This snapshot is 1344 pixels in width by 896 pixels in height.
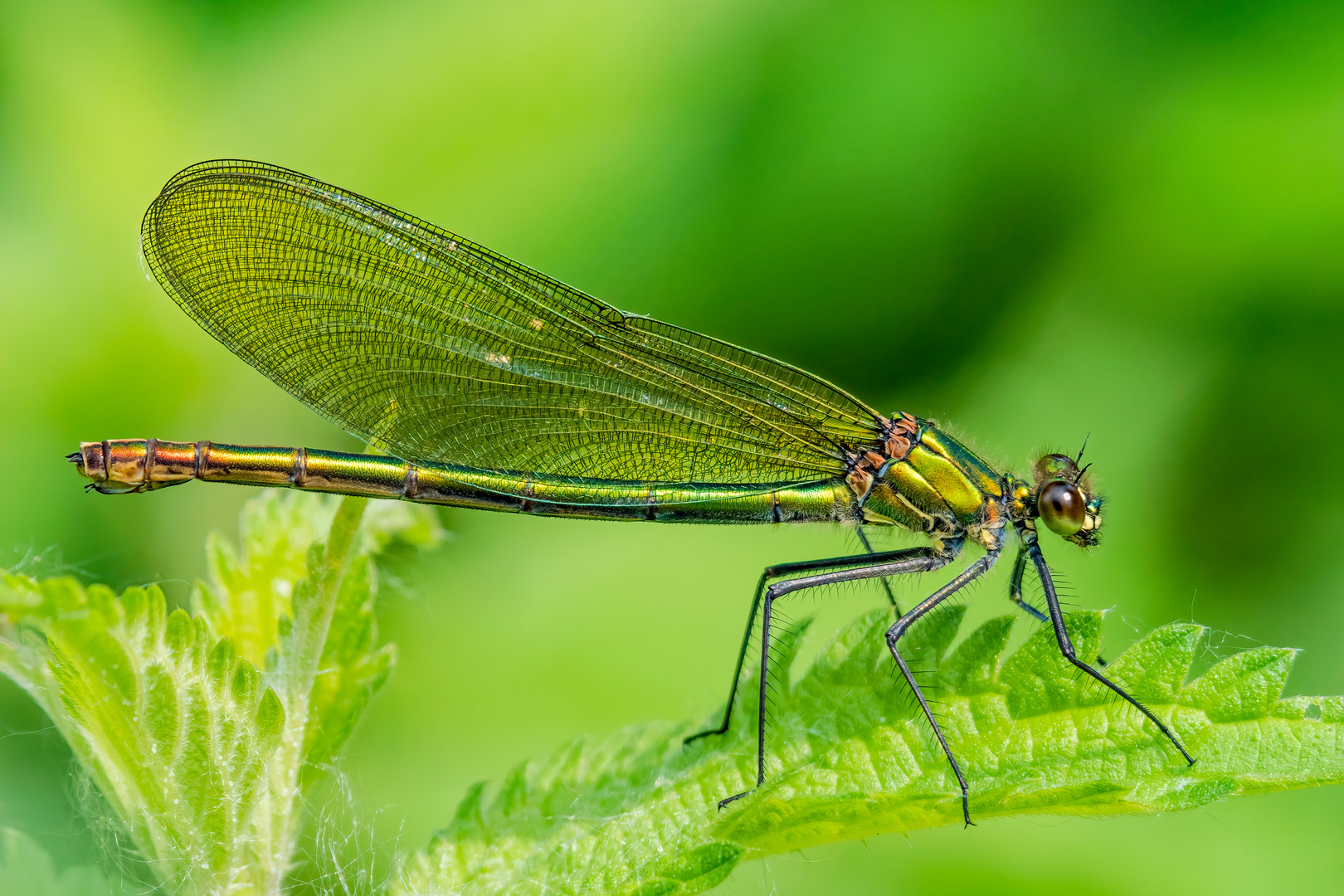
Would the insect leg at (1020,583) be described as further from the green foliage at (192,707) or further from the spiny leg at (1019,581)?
the green foliage at (192,707)

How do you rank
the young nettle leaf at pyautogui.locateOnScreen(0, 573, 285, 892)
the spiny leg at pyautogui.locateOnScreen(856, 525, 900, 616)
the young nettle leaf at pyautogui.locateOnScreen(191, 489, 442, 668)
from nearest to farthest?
1. the young nettle leaf at pyautogui.locateOnScreen(0, 573, 285, 892)
2. the young nettle leaf at pyautogui.locateOnScreen(191, 489, 442, 668)
3. the spiny leg at pyautogui.locateOnScreen(856, 525, 900, 616)

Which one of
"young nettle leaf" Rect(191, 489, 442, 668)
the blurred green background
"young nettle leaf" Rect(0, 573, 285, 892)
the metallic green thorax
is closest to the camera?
"young nettle leaf" Rect(0, 573, 285, 892)

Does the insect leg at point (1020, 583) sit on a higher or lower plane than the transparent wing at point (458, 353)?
lower

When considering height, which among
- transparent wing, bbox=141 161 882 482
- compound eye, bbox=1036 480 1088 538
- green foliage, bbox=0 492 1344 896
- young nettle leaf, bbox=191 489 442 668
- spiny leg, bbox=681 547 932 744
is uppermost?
transparent wing, bbox=141 161 882 482

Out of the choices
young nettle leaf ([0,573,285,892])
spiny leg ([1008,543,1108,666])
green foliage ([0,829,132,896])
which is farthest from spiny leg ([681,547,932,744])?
green foliage ([0,829,132,896])

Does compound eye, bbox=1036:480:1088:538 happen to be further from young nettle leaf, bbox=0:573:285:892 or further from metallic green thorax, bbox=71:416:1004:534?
young nettle leaf, bbox=0:573:285:892

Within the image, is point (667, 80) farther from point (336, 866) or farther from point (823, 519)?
point (336, 866)

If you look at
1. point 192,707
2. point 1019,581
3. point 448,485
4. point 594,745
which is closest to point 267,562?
point 192,707

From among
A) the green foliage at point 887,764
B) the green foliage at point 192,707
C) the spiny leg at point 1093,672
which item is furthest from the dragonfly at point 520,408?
the green foliage at point 192,707
